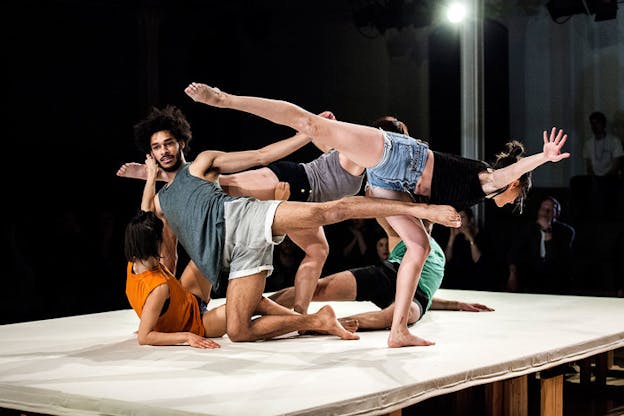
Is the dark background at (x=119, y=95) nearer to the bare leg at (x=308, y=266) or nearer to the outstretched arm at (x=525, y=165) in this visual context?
the bare leg at (x=308, y=266)

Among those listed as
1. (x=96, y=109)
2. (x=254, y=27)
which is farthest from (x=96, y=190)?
(x=254, y=27)

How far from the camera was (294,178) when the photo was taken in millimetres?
3949

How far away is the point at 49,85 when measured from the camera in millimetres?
5391

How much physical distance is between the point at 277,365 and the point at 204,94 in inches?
37.0

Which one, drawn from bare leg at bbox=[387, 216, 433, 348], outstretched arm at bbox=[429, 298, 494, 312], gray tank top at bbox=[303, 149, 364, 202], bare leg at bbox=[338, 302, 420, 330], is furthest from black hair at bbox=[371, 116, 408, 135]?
outstretched arm at bbox=[429, 298, 494, 312]

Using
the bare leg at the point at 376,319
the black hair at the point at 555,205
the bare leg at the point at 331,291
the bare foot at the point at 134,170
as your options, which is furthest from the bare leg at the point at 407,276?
the black hair at the point at 555,205

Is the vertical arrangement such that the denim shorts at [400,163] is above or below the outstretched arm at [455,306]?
above

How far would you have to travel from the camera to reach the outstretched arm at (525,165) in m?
3.25

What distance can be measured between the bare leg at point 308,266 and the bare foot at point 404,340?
569mm

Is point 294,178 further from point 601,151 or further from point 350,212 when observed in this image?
point 601,151

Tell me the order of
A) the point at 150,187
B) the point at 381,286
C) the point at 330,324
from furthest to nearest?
the point at 381,286
the point at 150,187
the point at 330,324

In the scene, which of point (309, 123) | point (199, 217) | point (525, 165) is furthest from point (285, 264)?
point (525, 165)

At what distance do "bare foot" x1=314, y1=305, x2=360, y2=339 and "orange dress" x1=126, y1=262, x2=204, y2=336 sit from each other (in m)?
0.45

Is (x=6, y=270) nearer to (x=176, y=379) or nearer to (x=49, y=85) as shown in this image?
(x=49, y=85)
